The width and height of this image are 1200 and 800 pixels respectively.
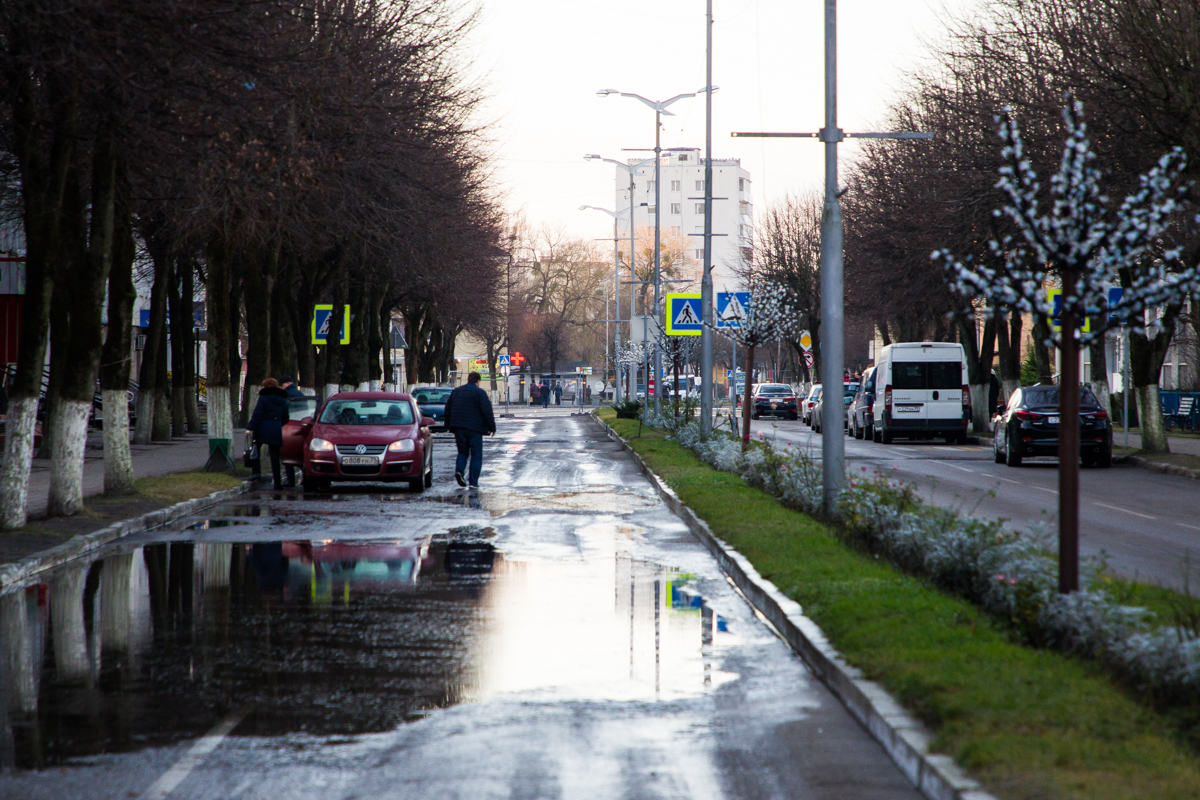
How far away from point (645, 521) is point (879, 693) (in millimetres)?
9950

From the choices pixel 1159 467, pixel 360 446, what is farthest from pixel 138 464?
pixel 1159 467

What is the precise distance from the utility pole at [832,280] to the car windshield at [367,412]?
30.9ft

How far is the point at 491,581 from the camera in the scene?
37.3 feet

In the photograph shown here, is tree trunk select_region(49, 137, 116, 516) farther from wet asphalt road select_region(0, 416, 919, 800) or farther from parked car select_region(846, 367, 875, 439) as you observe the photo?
parked car select_region(846, 367, 875, 439)

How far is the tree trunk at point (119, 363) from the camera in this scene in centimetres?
1750

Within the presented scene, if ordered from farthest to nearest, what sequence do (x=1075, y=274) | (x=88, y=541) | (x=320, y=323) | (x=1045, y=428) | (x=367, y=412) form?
(x=320, y=323)
(x=1045, y=428)
(x=367, y=412)
(x=88, y=541)
(x=1075, y=274)

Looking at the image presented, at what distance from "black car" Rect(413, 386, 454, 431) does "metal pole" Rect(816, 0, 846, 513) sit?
1246 inches

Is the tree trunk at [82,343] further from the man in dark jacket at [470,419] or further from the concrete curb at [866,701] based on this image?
the concrete curb at [866,701]

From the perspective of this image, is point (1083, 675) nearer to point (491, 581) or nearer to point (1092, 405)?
point (491, 581)

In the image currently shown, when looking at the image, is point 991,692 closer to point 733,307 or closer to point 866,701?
point 866,701

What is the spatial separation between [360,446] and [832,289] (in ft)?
30.3

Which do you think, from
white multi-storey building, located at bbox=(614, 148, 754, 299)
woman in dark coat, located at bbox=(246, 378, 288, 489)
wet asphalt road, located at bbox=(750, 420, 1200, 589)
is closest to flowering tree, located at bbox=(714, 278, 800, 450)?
wet asphalt road, located at bbox=(750, 420, 1200, 589)

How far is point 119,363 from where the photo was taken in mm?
18078

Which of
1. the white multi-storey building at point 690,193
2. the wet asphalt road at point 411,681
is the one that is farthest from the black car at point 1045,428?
the white multi-storey building at point 690,193
